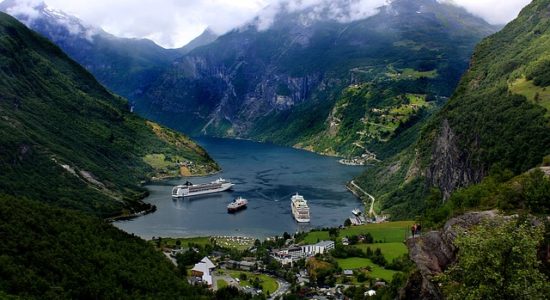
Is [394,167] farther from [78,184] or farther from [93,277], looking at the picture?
[93,277]

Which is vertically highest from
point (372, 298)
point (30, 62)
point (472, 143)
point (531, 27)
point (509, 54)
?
point (30, 62)

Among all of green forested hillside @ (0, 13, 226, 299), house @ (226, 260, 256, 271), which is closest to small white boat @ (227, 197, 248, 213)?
green forested hillside @ (0, 13, 226, 299)

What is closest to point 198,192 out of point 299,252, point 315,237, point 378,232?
point 315,237

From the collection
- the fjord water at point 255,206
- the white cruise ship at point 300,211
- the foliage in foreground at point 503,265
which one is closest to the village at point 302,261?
the fjord water at point 255,206

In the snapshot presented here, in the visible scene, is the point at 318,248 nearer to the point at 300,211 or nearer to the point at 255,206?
the point at 300,211

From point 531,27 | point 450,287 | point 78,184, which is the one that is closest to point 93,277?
point 450,287

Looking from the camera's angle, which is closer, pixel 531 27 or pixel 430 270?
pixel 430 270

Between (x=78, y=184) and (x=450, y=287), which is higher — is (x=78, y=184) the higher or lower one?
the higher one
